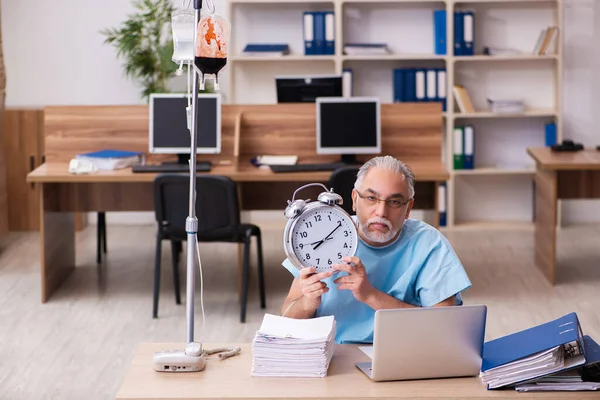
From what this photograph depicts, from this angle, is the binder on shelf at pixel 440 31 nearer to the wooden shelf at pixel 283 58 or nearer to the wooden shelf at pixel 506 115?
the wooden shelf at pixel 506 115

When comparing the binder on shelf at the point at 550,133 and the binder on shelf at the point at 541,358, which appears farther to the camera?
the binder on shelf at the point at 550,133

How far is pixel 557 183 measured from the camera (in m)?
5.70

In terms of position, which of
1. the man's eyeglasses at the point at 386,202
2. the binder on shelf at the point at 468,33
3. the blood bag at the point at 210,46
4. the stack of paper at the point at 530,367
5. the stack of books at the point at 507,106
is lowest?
the stack of paper at the point at 530,367

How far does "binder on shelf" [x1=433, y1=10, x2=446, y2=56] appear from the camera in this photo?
23.2 feet

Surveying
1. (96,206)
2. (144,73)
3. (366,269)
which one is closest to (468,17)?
(144,73)

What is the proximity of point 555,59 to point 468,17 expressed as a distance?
0.71 meters

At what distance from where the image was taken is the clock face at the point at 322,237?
7.97 feet

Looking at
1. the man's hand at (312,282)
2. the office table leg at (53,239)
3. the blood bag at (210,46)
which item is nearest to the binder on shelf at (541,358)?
the man's hand at (312,282)

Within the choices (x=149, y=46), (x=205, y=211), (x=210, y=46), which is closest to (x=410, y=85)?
(x=149, y=46)

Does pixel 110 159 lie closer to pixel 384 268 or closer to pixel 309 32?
pixel 309 32

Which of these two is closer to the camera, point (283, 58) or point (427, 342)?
point (427, 342)

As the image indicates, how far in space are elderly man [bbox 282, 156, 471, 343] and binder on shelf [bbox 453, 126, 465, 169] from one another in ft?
14.8

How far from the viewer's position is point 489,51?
7117 mm

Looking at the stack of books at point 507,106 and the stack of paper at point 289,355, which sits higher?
the stack of books at point 507,106
